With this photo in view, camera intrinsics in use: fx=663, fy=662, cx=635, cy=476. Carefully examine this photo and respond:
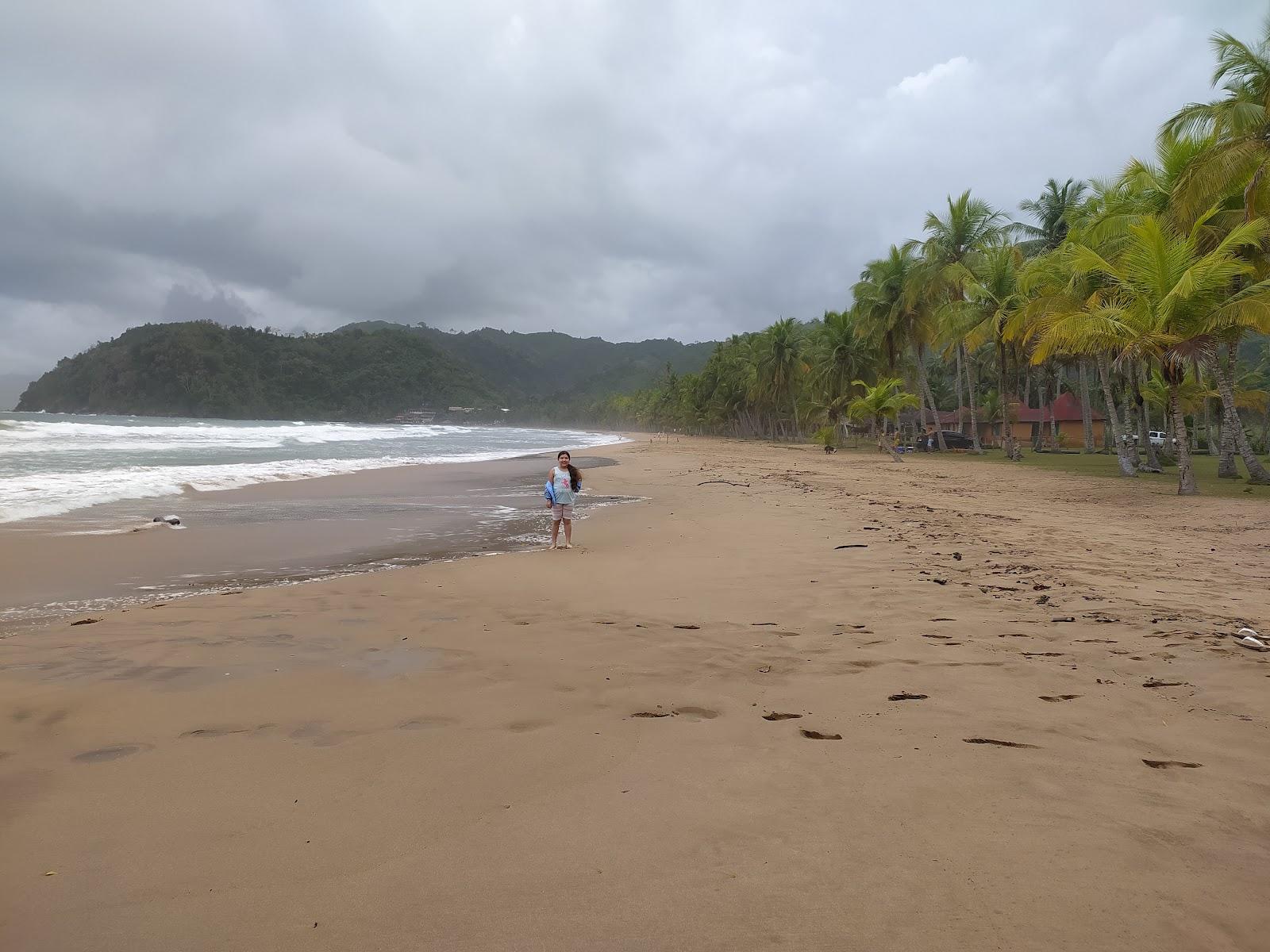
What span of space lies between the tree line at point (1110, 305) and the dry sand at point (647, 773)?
38.2ft

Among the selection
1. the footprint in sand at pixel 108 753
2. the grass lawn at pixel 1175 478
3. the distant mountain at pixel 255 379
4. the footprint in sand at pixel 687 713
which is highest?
the distant mountain at pixel 255 379

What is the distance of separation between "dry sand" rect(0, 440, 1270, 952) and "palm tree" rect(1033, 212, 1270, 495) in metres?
10.9

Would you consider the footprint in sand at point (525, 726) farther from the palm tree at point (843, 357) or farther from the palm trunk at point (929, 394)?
the palm tree at point (843, 357)

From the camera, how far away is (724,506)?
12.5 metres

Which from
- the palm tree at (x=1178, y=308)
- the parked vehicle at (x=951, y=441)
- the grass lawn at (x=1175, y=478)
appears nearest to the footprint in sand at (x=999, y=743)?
the grass lawn at (x=1175, y=478)

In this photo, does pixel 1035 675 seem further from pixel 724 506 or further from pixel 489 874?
pixel 724 506

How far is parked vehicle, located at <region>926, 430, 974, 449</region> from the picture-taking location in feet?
136

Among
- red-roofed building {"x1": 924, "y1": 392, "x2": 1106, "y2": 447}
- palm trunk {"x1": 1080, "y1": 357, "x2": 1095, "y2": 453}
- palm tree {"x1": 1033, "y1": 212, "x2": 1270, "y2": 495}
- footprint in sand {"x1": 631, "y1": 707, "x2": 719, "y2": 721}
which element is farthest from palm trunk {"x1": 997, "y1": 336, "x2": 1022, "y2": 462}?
footprint in sand {"x1": 631, "y1": 707, "x2": 719, "y2": 721}

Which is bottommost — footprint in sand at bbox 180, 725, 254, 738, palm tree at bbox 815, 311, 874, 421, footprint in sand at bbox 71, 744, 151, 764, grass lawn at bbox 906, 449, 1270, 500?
grass lawn at bbox 906, 449, 1270, 500

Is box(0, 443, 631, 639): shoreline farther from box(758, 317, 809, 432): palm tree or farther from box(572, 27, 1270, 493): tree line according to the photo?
box(758, 317, 809, 432): palm tree

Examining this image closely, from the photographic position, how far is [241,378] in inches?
5925

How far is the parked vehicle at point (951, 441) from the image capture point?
41.6m

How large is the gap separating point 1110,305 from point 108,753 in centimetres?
2113

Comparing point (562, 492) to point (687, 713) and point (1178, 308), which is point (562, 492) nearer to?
point (687, 713)
